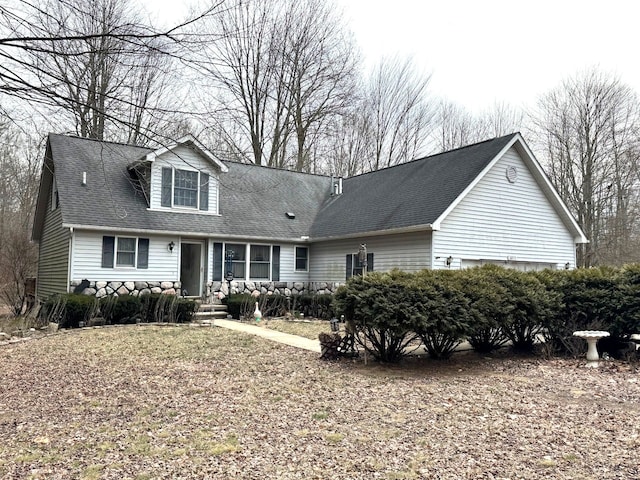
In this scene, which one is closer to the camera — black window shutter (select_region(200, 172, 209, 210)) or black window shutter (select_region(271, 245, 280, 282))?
black window shutter (select_region(200, 172, 209, 210))

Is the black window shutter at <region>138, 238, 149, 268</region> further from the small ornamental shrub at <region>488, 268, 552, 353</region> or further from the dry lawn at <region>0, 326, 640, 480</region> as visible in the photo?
the small ornamental shrub at <region>488, 268, 552, 353</region>

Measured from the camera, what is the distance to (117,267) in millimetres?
15203

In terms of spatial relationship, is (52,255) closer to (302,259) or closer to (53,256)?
(53,256)

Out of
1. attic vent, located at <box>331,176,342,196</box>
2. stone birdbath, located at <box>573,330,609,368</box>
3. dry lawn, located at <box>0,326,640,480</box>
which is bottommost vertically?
dry lawn, located at <box>0,326,640,480</box>

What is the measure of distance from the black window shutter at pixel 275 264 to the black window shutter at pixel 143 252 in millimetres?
4446

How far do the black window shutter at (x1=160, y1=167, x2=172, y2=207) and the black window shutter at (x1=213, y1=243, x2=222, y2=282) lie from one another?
83.1 inches

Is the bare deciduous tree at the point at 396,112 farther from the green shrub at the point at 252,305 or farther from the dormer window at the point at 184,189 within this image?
the green shrub at the point at 252,305

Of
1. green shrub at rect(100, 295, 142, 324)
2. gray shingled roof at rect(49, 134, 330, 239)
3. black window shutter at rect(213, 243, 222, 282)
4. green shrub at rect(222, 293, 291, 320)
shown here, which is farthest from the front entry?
green shrub at rect(100, 295, 142, 324)

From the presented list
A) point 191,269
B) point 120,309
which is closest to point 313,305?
point 191,269

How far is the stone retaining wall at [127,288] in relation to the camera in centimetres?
1463

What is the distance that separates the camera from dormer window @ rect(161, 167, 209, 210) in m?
16.8

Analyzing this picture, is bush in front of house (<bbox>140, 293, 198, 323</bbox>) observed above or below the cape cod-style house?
below

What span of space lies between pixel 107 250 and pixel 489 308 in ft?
37.8

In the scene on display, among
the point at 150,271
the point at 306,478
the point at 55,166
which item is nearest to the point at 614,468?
the point at 306,478
